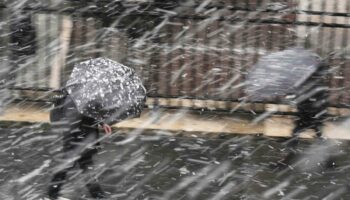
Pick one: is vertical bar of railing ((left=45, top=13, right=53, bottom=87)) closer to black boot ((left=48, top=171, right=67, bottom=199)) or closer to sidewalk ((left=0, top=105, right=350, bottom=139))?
sidewalk ((left=0, top=105, right=350, bottom=139))

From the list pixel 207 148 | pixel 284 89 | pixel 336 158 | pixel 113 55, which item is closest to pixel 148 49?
pixel 113 55

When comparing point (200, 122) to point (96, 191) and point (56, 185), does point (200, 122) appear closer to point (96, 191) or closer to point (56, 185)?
point (96, 191)

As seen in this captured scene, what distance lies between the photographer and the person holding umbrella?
490 cm

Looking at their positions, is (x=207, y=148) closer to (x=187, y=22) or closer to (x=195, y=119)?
(x=195, y=119)

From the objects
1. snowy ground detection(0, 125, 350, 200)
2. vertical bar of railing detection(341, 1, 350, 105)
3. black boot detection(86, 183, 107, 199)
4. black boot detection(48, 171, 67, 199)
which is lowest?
snowy ground detection(0, 125, 350, 200)

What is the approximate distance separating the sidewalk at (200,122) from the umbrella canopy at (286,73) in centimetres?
101

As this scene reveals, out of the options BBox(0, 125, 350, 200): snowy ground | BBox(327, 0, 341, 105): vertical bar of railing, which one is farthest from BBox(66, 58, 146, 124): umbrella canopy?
BBox(327, 0, 341, 105): vertical bar of railing

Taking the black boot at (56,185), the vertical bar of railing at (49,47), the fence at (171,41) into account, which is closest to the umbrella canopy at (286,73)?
the fence at (171,41)

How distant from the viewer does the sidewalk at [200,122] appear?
7258 mm

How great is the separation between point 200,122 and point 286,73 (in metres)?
1.63

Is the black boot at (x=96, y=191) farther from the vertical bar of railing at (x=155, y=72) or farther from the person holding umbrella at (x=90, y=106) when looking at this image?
the vertical bar of railing at (x=155, y=72)

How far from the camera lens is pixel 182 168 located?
623 cm

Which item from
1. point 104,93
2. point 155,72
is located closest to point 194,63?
point 155,72

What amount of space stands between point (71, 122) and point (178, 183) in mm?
1376
